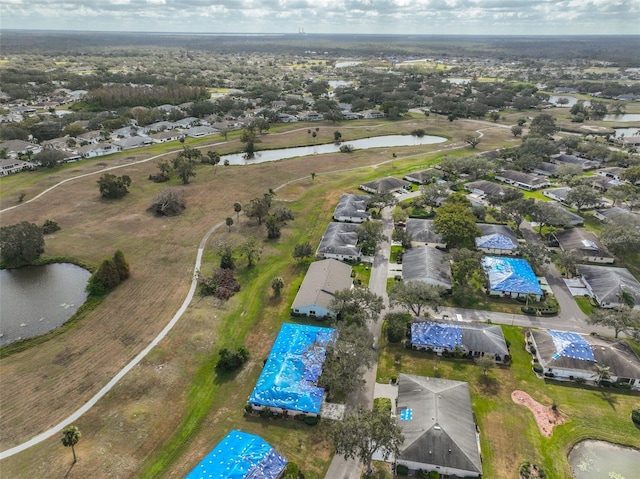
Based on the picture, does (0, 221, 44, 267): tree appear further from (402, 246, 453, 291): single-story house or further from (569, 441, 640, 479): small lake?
(569, 441, 640, 479): small lake

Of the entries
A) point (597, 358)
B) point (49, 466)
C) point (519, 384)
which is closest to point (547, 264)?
point (597, 358)

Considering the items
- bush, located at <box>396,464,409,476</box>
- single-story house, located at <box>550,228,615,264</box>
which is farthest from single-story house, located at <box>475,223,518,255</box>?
bush, located at <box>396,464,409,476</box>

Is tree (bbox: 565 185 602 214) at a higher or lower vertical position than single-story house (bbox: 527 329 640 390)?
higher

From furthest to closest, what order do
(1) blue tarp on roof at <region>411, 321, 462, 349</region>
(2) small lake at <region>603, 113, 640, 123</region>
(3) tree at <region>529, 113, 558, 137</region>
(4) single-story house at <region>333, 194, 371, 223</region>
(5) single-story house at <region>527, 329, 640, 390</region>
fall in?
(2) small lake at <region>603, 113, 640, 123</region>
(3) tree at <region>529, 113, 558, 137</region>
(4) single-story house at <region>333, 194, 371, 223</region>
(1) blue tarp on roof at <region>411, 321, 462, 349</region>
(5) single-story house at <region>527, 329, 640, 390</region>

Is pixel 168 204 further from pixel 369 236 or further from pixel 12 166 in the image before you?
pixel 12 166

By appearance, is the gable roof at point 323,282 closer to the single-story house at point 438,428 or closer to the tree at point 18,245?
the single-story house at point 438,428

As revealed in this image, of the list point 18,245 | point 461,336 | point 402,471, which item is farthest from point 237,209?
point 402,471
